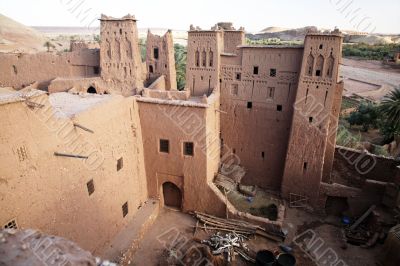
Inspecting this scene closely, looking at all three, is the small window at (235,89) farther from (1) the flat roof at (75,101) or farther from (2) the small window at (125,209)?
(2) the small window at (125,209)

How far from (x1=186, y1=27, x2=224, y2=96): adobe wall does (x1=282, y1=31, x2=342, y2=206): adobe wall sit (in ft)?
19.2

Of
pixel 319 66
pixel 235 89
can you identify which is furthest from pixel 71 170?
pixel 319 66

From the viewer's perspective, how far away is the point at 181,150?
16156 millimetres

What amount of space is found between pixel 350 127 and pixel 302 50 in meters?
20.4

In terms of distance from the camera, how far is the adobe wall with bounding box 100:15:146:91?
62.6 ft

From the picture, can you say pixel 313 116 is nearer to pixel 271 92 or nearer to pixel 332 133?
pixel 332 133

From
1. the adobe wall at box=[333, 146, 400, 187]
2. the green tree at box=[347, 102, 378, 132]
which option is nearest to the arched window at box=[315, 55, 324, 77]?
the adobe wall at box=[333, 146, 400, 187]

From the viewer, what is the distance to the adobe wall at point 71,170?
8.70 metres

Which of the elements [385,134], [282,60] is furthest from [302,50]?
[385,134]

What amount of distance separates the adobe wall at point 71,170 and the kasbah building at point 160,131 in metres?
0.04

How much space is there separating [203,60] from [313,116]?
→ 8.55m

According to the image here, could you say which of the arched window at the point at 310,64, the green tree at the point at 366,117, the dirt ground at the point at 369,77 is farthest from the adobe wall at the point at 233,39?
the dirt ground at the point at 369,77

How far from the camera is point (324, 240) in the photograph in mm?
16734

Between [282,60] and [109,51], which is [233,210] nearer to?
[282,60]
